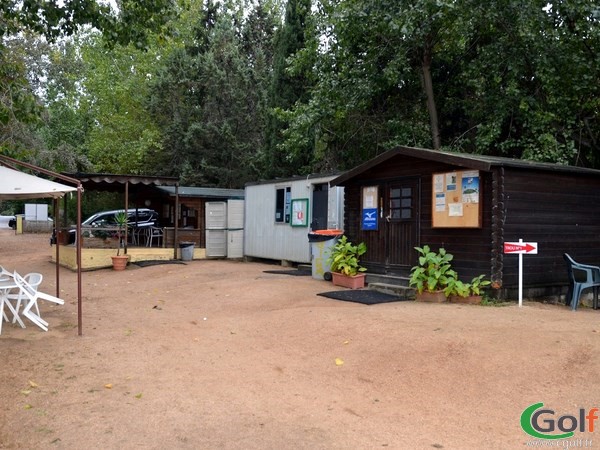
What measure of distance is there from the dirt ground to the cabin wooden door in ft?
5.24

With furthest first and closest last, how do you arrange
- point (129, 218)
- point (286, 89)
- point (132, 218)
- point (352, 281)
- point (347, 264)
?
point (286, 89) → point (132, 218) → point (129, 218) → point (347, 264) → point (352, 281)

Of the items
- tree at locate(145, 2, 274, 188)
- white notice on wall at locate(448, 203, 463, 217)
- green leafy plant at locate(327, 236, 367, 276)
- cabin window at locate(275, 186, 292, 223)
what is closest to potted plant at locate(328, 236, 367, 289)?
green leafy plant at locate(327, 236, 367, 276)

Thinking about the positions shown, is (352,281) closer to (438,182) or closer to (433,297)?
(433,297)

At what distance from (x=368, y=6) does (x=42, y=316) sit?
11556mm

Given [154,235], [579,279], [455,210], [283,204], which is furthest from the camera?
[154,235]

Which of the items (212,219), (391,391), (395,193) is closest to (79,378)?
(391,391)

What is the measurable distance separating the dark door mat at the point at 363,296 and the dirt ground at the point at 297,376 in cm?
26

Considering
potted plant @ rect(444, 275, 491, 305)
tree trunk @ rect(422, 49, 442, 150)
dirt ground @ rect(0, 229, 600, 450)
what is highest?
tree trunk @ rect(422, 49, 442, 150)

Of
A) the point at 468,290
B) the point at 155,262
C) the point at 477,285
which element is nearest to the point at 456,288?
the point at 468,290

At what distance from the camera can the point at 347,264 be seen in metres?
10.8

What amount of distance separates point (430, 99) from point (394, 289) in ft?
27.3

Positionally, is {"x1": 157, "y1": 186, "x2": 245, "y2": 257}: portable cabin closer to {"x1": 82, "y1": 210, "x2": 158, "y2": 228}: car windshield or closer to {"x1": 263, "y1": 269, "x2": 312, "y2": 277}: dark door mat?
{"x1": 82, "y1": 210, "x2": 158, "y2": 228}: car windshield

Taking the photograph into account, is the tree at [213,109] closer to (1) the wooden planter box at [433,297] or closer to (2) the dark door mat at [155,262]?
(2) the dark door mat at [155,262]

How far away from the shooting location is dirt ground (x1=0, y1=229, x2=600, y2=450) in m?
3.83
